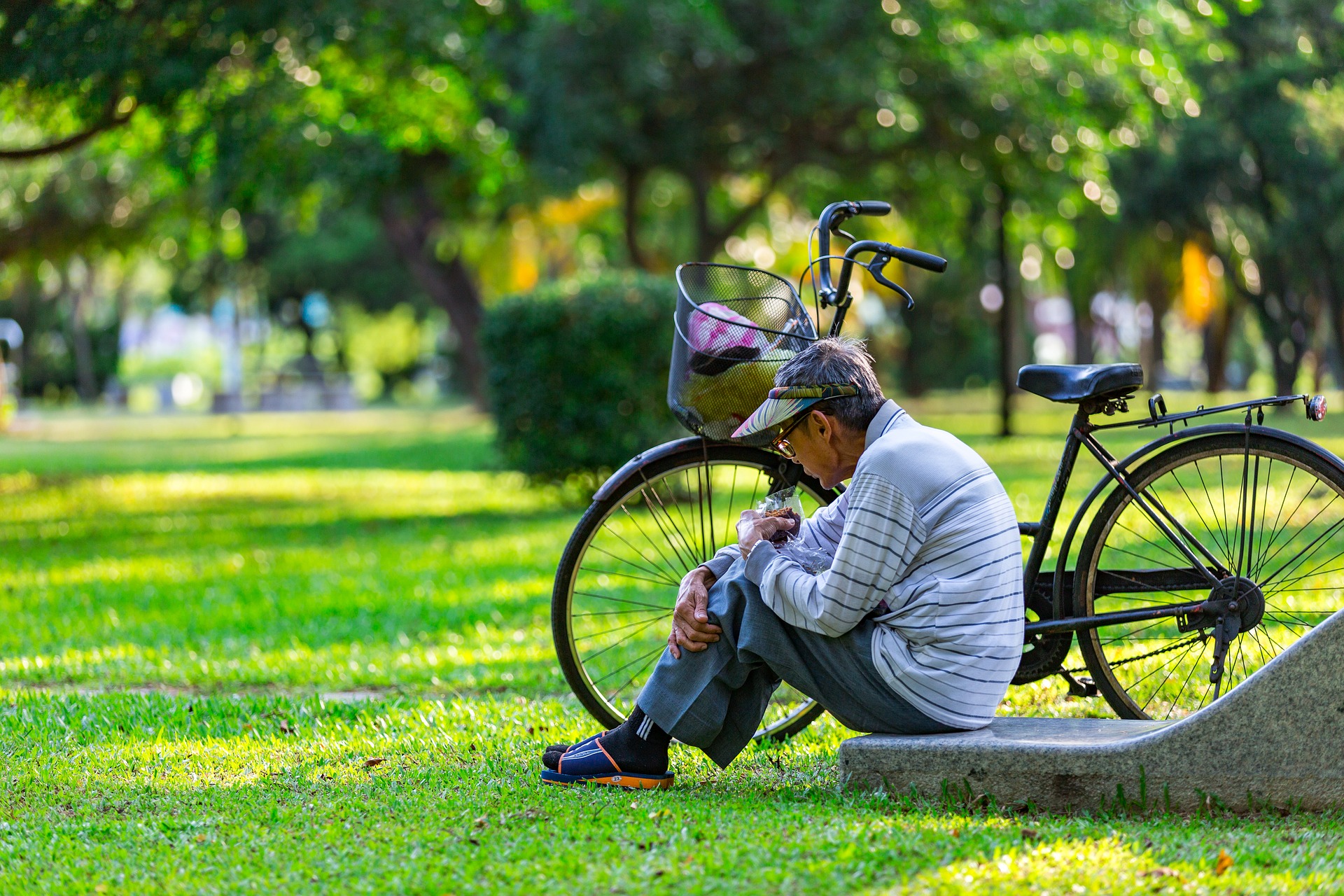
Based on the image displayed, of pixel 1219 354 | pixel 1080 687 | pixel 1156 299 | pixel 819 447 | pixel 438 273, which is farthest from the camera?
pixel 1156 299

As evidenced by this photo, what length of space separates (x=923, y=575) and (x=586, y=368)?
8.14 metres

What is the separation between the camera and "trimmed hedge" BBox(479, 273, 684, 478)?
1155 cm

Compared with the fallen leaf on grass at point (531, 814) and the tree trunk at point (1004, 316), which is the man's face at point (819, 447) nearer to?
the fallen leaf on grass at point (531, 814)

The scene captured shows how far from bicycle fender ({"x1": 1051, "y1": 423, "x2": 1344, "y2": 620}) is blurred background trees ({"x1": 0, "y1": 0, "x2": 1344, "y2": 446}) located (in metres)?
7.59

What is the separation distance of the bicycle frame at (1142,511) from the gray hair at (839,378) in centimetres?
69

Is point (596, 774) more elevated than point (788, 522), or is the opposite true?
point (788, 522)

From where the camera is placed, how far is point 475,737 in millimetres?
4738

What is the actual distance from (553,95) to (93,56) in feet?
22.5

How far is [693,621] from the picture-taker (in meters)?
3.73

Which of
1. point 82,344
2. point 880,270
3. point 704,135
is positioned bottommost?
point 880,270

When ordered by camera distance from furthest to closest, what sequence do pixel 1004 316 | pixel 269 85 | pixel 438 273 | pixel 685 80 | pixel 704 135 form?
pixel 438 273 < pixel 1004 316 < pixel 704 135 < pixel 685 80 < pixel 269 85

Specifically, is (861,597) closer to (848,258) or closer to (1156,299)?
(848,258)

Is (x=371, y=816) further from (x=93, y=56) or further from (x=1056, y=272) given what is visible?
(x=1056, y=272)

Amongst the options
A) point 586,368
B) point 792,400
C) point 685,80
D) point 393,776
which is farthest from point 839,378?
point 685,80
